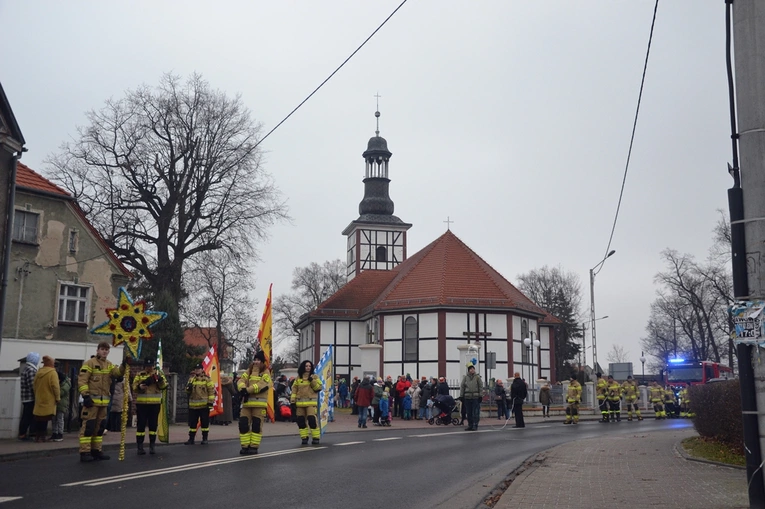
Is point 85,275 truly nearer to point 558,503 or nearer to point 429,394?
point 429,394

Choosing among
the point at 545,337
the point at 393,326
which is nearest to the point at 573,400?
the point at 393,326

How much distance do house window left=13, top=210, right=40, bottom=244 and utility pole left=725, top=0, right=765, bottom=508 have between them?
70.8 feet

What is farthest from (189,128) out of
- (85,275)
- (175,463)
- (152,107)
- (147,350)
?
(175,463)

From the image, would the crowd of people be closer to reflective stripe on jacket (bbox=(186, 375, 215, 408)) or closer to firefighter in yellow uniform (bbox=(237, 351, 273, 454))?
reflective stripe on jacket (bbox=(186, 375, 215, 408))

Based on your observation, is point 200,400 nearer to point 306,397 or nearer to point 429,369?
point 306,397

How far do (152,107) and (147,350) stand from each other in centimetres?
1123

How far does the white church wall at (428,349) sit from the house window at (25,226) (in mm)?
25510

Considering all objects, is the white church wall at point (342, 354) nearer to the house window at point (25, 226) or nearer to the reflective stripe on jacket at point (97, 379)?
the house window at point (25, 226)

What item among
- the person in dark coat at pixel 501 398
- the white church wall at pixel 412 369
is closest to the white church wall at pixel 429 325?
the white church wall at pixel 412 369

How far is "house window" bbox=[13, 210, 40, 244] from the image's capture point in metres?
23.9

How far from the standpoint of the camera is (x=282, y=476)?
10789mm

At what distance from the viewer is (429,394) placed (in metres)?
29.6

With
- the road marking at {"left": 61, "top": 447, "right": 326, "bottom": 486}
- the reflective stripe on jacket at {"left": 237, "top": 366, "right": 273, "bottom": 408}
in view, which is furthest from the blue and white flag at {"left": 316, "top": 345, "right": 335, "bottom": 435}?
the road marking at {"left": 61, "top": 447, "right": 326, "bottom": 486}

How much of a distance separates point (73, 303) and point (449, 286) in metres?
24.8
